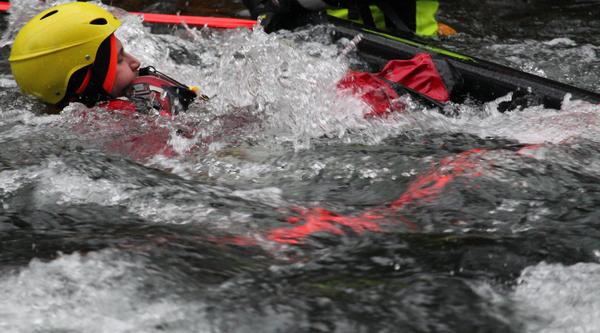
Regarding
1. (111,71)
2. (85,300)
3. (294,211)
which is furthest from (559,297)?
(111,71)

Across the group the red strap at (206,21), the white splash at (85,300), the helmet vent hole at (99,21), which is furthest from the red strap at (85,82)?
the red strap at (206,21)

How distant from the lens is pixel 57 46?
3.68m

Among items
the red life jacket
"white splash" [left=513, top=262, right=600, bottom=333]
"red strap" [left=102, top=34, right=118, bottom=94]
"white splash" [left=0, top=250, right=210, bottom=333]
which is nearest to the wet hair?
"red strap" [left=102, top=34, right=118, bottom=94]

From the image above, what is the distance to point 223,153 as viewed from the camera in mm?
3633

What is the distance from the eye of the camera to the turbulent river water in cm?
225

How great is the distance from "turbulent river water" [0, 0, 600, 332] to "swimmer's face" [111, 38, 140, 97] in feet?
0.57

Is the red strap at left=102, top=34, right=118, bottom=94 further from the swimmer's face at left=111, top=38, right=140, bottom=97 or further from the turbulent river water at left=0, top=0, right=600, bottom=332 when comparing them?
the turbulent river water at left=0, top=0, right=600, bottom=332

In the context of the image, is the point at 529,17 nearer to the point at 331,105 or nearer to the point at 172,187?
the point at 331,105

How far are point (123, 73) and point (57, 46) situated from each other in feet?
1.16

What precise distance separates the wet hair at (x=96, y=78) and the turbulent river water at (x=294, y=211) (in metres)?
0.09

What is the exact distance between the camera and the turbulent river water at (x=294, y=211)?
2.25 metres

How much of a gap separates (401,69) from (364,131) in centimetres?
50

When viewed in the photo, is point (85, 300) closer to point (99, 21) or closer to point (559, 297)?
point (559, 297)

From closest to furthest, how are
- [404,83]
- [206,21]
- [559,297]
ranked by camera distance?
[559,297] < [404,83] < [206,21]
